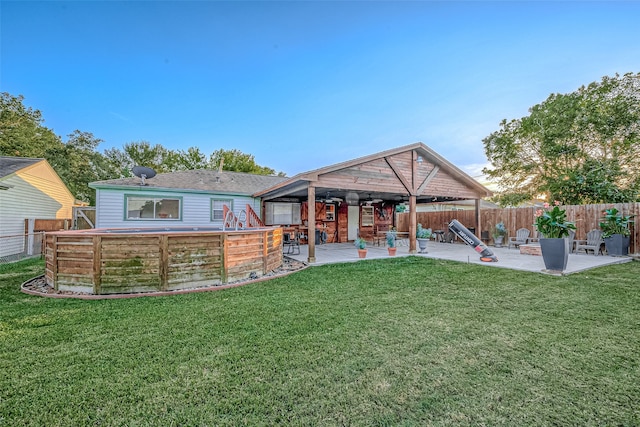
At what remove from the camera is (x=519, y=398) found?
1.99 m

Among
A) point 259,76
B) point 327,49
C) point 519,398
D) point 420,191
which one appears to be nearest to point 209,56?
point 259,76

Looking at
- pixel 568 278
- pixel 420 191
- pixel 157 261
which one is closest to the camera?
pixel 157 261

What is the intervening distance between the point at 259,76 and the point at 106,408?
13.1 meters

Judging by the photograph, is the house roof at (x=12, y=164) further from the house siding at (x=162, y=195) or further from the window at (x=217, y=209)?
the window at (x=217, y=209)

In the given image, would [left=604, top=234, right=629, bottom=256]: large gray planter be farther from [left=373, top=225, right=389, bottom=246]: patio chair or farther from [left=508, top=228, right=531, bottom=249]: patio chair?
[left=373, top=225, right=389, bottom=246]: patio chair

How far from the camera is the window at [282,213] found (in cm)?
1330

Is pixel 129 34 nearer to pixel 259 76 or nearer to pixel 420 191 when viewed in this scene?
pixel 259 76

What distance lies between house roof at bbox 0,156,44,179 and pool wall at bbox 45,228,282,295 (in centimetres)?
920

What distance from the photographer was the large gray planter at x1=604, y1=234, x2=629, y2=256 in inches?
334

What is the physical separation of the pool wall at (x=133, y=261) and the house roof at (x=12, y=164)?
920 centimetres

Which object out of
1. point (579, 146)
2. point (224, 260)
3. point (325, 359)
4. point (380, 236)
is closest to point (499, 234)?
point (380, 236)

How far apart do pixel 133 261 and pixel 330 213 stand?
1038 centimetres

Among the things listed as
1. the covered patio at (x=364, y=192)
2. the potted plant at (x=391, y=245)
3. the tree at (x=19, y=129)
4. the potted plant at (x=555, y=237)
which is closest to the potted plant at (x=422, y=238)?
the covered patio at (x=364, y=192)

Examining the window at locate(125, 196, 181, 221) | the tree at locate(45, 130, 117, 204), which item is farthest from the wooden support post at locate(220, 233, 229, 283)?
the tree at locate(45, 130, 117, 204)
